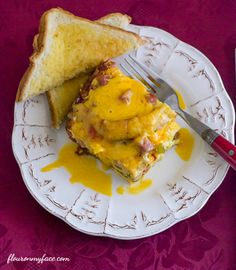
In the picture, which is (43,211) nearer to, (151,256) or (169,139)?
(151,256)

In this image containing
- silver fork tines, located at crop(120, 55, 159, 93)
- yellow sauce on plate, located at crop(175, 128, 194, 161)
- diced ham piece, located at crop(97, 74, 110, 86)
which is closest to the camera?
diced ham piece, located at crop(97, 74, 110, 86)

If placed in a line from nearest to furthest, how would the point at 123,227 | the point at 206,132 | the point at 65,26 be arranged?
the point at 123,227, the point at 206,132, the point at 65,26

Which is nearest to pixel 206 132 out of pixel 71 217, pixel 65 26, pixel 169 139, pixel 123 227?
pixel 169 139

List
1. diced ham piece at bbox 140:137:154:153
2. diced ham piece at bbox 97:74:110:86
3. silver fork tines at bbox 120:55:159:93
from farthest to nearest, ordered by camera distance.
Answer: silver fork tines at bbox 120:55:159:93
diced ham piece at bbox 97:74:110:86
diced ham piece at bbox 140:137:154:153

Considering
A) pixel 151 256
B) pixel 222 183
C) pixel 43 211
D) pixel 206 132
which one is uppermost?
pixel 206 132

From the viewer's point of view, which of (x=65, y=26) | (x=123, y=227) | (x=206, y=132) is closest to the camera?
(x=123, y=227)

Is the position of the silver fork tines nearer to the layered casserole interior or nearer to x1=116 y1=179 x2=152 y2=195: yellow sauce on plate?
the layered casserole interior

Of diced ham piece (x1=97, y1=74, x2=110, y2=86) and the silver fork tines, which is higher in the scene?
the silver fork tines

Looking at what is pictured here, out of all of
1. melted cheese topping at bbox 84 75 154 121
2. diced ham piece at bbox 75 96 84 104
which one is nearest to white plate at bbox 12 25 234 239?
diced ham piece at bbox 75 96 84 104
